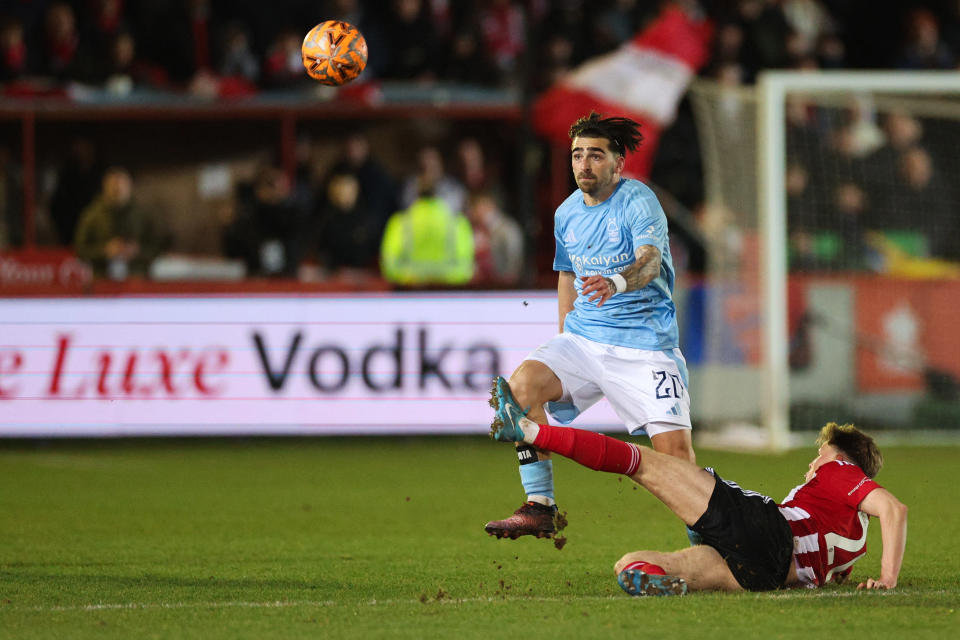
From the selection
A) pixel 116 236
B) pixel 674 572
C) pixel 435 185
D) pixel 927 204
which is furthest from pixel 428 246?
pixel 674 572

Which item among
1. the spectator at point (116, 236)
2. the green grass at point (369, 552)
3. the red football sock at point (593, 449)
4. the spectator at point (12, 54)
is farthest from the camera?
the spectator at point (12, 54)

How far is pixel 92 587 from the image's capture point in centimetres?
659

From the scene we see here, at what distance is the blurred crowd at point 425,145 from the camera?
15.1 m

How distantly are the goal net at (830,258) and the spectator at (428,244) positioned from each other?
8.01ft

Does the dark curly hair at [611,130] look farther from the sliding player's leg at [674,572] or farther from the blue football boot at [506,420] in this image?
the sliding player's leg at [674,572]

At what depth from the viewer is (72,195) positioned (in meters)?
16.1

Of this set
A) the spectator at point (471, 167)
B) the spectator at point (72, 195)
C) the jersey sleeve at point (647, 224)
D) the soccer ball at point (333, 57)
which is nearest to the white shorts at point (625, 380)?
the jersey sleeve at point (647, 224)

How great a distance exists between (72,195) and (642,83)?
6211mm

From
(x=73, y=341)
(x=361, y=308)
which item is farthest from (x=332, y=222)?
(x=73, y=341)

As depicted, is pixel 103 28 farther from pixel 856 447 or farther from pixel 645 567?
pixel 645 567

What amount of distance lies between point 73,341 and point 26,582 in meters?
6.80

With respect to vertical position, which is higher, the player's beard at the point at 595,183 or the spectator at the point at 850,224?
the player's beard at the point at 595,183

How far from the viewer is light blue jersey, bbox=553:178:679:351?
6.96 m

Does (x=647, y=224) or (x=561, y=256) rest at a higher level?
(x=647, y=224)
